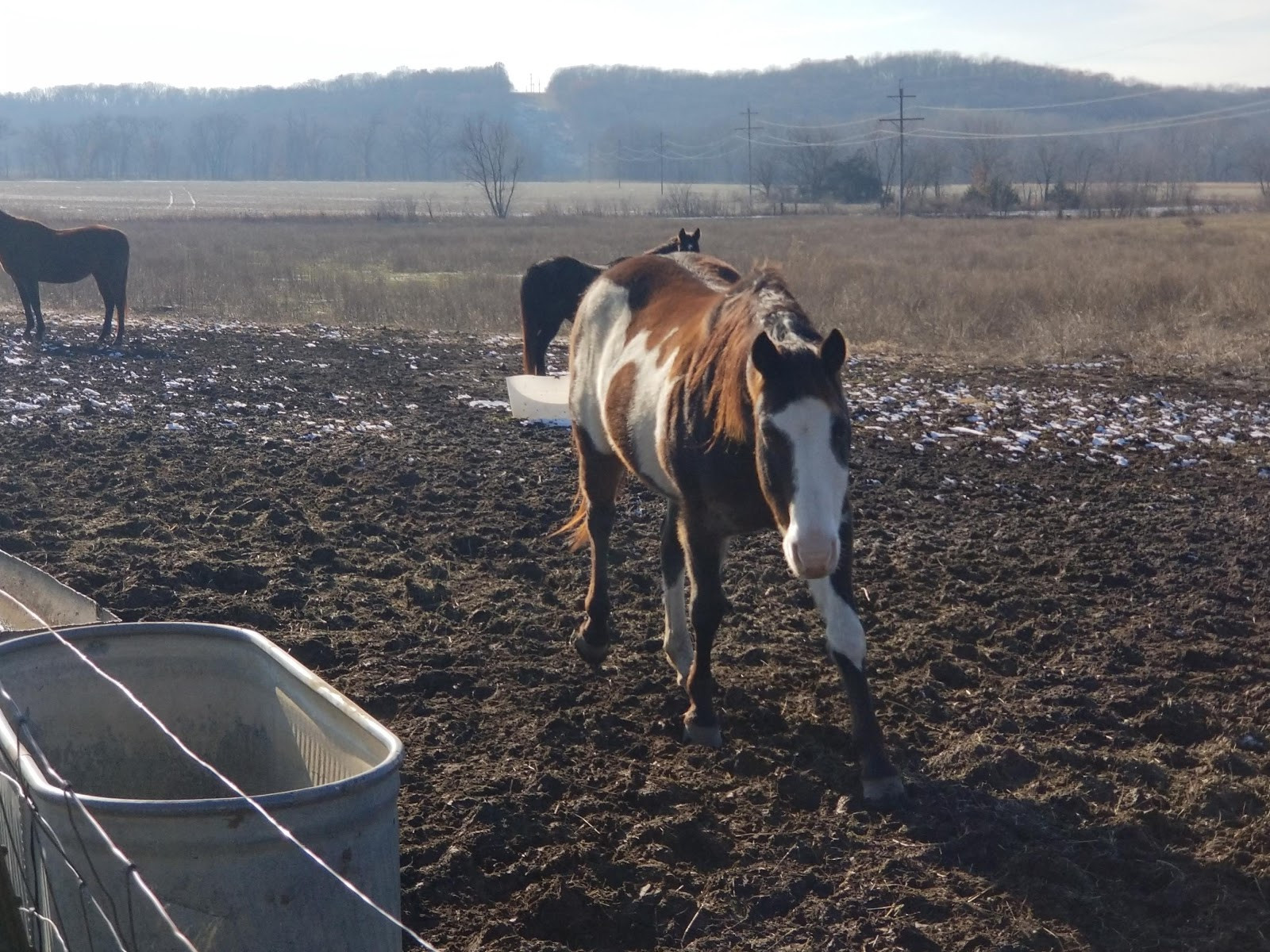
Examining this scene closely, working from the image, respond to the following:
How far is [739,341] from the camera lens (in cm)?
377

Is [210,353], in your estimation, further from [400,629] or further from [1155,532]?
[1155,532]

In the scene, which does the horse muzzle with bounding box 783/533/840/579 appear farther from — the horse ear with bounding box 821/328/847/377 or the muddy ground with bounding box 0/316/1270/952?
the muddy ground with bounding box 0/316/1270/952

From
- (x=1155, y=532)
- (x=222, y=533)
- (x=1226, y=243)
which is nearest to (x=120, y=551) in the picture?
(x=222, y=533)

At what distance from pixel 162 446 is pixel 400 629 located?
13.8 ft

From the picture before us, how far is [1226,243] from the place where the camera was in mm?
27859

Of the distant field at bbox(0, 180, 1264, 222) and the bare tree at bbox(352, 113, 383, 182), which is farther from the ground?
the bare tree at bbox(352, 113, 383, 182)

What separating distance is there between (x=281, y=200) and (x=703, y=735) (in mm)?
85002

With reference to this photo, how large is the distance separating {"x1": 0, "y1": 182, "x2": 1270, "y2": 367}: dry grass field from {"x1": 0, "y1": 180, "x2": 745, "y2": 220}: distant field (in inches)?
736

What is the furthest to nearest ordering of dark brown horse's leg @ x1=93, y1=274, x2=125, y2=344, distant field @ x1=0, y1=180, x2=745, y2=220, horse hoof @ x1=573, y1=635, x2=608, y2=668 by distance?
distant field @ x1=0, y1=180, x2=745, y2=220, dark brown horse's leg @ x1=93, y1=274, x2=125, y2=344, horse hoof @ x1=573, y1=635, x2=608, y2=668

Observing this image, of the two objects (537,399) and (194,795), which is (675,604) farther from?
(537,399)

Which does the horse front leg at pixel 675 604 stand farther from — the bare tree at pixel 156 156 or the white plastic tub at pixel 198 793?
the bare tree at pixel 156 156

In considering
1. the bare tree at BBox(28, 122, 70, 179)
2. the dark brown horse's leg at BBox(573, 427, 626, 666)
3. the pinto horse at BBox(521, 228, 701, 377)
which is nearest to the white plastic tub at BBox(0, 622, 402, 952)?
the dark brown horse's leg at BBox(573, 427, 626, 666)

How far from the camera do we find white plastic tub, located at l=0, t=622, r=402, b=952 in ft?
6.63

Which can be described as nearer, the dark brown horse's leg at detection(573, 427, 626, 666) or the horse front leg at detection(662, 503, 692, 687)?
the horse front leg at detection(662, 503, 692, 687)
